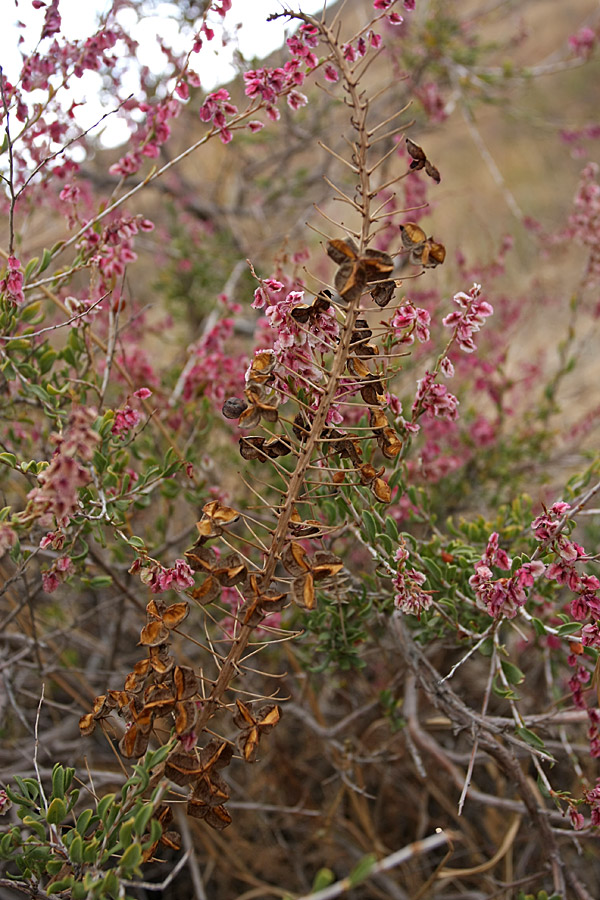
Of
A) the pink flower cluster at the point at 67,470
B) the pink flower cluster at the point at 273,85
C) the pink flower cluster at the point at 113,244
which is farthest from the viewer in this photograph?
the pink flower cluster at the point at 113,244

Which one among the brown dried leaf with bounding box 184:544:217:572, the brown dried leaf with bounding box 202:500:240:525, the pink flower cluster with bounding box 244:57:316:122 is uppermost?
the pink flower cluster with bounding box 244:57:316:122

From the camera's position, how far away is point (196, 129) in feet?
16.1

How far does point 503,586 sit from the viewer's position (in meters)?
1.25

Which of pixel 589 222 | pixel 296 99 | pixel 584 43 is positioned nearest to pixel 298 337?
pixel 296 99

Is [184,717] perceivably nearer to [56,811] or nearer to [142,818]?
[142,818]

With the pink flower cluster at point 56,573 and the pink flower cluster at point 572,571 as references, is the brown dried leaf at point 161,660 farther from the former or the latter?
the pink flower cluster at point 572,571

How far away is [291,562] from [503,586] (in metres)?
0.46

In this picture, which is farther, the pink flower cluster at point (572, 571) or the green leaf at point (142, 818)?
the pink flower cluster at point (572, 571)

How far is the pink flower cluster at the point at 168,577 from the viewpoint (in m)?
1.20

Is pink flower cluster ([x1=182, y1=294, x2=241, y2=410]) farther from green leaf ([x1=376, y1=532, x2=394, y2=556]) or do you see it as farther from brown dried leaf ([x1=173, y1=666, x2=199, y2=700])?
brown dried leaf ([x1=173, y1=666, x2=199, y2=700])

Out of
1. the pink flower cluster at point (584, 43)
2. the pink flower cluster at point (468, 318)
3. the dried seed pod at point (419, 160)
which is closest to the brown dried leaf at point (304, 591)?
the pink flower cluster at point (468, 318)

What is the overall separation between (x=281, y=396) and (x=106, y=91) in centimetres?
281

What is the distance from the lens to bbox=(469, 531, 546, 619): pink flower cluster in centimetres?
123

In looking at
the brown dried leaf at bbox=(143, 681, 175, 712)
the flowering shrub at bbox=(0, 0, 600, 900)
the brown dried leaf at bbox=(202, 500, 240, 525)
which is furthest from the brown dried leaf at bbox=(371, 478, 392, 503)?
the brown dried leaf at bbox=(143, 681, 175, 712)
